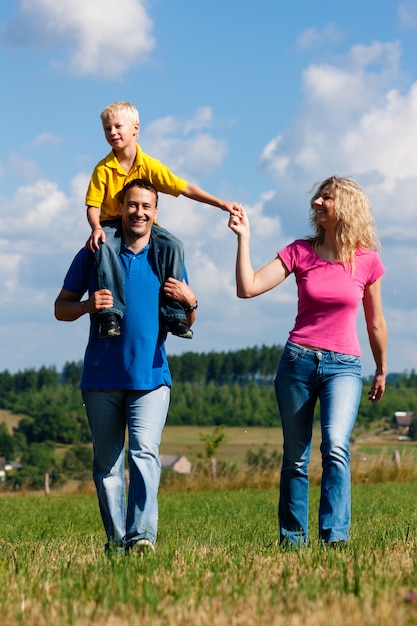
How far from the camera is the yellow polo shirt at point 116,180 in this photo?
6.21m

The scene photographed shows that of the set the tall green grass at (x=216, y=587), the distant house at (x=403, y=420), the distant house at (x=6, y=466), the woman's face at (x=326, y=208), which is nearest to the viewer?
the tall green grass at (x=216, y=587)

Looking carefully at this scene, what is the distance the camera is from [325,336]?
20.8ft

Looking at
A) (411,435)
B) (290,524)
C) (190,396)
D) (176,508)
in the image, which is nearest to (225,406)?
(190,396)

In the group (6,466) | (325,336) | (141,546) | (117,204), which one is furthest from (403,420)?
(141,546)

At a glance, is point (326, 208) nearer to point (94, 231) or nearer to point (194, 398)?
point (94, 231)

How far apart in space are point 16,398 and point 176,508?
137776 mm

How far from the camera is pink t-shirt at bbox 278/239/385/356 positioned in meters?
6.36

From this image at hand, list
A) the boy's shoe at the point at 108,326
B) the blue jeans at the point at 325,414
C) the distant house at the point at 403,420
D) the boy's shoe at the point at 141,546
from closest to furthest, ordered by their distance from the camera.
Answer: the boy's shoe at the point at 141,546, the boy's shoe at the point at 108,326, the blue jeans at the point at 325,414, the distant house at the point at 403,420

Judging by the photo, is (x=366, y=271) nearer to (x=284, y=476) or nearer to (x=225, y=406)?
(x=284, y=476)

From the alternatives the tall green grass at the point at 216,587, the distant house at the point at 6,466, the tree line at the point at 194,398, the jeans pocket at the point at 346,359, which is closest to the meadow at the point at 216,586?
the tall green grass at the point at 216,587

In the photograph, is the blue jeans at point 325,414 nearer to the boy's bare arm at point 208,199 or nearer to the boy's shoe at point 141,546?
the boy's bare arm at point 208,199

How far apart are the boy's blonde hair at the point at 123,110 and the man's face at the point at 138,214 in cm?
59

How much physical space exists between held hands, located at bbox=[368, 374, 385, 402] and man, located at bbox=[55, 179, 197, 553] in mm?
1533

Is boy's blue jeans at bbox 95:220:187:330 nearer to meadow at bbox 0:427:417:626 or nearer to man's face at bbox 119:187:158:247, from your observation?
man's face at bbox 119:187:158:247
